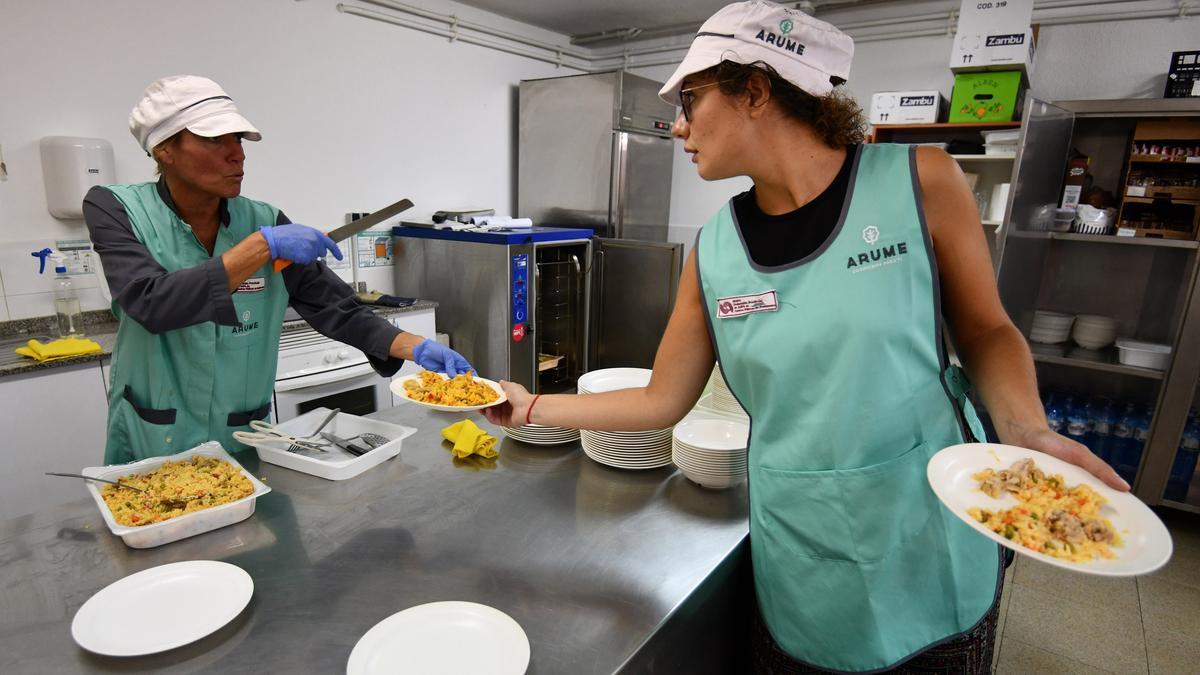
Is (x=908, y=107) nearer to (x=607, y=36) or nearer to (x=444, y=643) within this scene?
(x=607, y=36)

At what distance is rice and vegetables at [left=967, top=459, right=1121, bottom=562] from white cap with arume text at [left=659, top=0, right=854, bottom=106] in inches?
28.2

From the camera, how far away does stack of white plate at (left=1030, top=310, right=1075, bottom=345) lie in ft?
12.0

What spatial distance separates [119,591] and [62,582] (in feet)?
0.49

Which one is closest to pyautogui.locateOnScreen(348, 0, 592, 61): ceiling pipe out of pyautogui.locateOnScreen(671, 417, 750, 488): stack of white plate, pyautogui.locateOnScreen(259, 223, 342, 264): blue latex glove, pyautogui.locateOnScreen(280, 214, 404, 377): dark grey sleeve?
pyautogui.locateOnScreen(280, 214, 404, 377): dark grey sleeve

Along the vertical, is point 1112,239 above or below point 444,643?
above

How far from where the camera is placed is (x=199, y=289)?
1355mm

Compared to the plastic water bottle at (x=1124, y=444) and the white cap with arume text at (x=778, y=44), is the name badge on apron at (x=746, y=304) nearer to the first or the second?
the white cap with arume text at (x=778, y=44)

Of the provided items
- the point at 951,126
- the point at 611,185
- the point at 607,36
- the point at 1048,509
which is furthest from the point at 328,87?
the point at 1048,509

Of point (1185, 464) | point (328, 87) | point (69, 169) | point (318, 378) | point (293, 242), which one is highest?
point (328, 87)

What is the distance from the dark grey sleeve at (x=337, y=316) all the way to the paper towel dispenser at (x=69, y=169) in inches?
61.9

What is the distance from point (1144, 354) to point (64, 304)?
17.0 feet

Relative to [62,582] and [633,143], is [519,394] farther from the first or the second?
[633,143]

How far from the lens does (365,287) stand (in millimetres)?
3875

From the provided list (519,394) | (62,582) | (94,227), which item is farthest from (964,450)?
(94,227)
